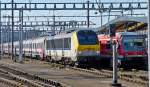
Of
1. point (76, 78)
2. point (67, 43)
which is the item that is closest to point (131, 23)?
point (67, 43)

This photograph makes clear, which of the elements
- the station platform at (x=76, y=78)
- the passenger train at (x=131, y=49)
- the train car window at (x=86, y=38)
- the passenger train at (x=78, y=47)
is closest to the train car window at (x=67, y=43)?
the passenger train at (x=78, y=47)

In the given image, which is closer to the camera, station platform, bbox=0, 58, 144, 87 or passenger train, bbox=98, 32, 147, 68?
station platform, bbox=0, 58, 144, 87

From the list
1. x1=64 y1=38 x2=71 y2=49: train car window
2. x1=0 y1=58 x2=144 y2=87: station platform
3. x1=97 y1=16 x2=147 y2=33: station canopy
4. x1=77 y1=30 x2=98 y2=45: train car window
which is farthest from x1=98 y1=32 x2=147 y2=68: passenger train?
x1=97 y1=16 x2=147 y2=33: station canopy

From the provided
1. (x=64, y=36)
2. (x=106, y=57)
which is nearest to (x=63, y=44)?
(x=64, y=36)

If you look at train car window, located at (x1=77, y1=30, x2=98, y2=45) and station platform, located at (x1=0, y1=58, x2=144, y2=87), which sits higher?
train car window, located at (x1=77, y1=30, x2=98, y2=45)

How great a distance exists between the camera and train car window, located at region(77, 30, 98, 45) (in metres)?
35.6

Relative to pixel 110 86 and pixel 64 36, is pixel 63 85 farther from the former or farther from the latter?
pixel 64 36

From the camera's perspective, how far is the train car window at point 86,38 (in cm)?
3556

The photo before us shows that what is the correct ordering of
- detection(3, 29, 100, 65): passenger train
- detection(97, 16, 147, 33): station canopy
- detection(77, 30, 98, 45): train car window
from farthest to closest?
detection(97, 16, 147, 33): station canopy < detection(77, 30, 98, 45): train car window < detection(3, 29, 100, 65): passenger train

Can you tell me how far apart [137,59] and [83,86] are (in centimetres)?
1257

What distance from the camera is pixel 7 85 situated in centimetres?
2405

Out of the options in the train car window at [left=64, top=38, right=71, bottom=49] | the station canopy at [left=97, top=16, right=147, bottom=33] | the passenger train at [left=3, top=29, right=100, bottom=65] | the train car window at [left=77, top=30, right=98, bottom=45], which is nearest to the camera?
the passenger train at [left=3, top=29, right=100, bottom=65]

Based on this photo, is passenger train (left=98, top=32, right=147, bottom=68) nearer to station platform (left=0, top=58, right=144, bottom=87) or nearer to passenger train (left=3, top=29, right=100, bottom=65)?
passenger train (left=3, top=29, right=100, bottom=65)

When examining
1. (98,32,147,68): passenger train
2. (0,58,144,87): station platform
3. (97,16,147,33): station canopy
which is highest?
(97,16,147,33): station canopy
